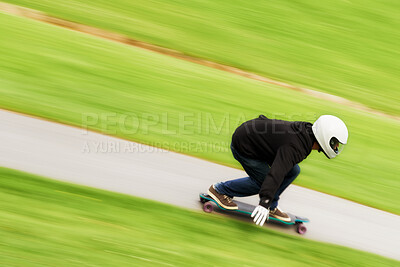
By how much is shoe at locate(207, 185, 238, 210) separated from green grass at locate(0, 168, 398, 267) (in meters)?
0.17

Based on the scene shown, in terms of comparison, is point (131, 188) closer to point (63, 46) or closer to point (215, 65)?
point (63, 46)

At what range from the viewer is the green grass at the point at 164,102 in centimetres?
815

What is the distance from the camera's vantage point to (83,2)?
1368cm

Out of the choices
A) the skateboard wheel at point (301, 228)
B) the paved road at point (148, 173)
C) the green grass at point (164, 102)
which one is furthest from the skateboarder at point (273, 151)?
the green grass at point (164, 102)

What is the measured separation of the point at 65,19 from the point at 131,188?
7.84m

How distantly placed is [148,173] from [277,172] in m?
2.31

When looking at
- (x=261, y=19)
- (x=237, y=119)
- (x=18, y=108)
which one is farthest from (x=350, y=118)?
(x=18, y=108)

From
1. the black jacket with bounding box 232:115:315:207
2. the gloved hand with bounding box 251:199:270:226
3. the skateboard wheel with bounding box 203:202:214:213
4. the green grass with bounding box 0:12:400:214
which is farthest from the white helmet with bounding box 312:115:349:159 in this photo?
the green grass with bounding box 0:12:400:214

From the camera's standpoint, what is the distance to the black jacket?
552cm

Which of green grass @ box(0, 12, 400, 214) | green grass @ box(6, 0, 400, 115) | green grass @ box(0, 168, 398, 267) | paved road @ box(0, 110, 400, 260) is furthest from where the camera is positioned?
green grass @ box(6, 0, 400, 115)

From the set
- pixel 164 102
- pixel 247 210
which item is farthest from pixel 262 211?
pixel 164 102

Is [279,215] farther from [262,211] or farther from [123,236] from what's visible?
[123,236]

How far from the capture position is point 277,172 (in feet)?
18.1

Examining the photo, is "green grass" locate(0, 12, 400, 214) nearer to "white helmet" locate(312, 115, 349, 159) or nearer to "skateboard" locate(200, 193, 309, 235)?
"skateboard" locate(200, 193, 309, 235)
